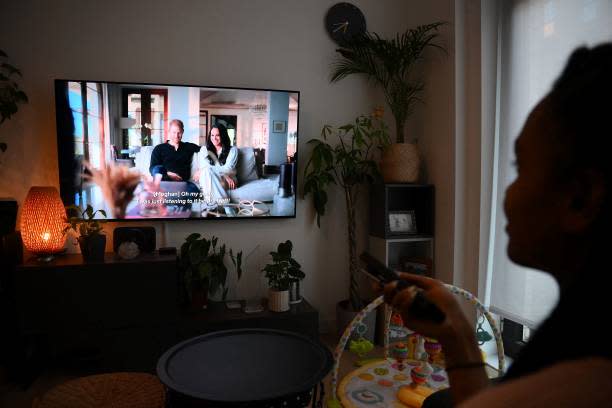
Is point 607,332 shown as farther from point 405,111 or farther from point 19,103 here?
point 19,103

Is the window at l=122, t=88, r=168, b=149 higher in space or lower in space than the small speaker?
higher

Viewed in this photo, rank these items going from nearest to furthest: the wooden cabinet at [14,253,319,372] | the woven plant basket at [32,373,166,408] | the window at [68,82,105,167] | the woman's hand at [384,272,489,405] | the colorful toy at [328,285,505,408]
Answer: the woman's hand at [384,272,489,405] < the colorful toy at [328,285,505,408] < the woven plant basket at [32,373,166,408] < the wooden cabinet at [14,253,319,372] < the window at [68,82,105,167]

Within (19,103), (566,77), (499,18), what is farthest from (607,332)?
(19,103)

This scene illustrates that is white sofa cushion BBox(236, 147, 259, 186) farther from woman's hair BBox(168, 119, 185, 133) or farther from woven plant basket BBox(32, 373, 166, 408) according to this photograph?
woven plant basket BBox(32, 373, 166, 408)

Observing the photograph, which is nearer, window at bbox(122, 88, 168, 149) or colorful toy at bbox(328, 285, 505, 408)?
colorful toy at bbox(328, 285, 505, 408)

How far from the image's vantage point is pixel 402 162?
3021mm

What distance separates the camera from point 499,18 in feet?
8.64

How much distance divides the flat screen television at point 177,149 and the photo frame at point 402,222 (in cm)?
79

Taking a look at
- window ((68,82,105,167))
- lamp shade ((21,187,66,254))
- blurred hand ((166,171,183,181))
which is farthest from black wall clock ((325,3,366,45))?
lamp shade ((21,187,66,254))

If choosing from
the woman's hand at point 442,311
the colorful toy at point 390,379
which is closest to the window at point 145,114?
the colorful toy at point 390,379

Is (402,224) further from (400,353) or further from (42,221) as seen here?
(42,221)

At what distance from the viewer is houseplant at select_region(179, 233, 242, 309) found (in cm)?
272

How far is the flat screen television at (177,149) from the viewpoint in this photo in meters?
2.67

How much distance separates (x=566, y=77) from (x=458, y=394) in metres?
0.55
